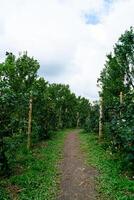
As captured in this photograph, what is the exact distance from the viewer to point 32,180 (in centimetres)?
1205

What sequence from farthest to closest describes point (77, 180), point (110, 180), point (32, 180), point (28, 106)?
1. point (28, 106)
2. point (77, 180)
3. point (110, 180)
4. point (32, 180)

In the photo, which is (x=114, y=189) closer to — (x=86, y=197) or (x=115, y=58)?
(x=86, y=197)

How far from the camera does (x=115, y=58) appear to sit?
32.2m

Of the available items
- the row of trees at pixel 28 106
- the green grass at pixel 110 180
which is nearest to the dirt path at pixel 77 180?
the green grass at pixel 110 180

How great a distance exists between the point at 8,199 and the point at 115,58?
23.6m

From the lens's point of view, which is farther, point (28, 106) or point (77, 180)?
point (28, 106)

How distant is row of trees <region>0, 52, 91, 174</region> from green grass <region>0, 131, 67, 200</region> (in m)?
0.69

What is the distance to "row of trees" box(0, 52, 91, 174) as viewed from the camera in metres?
12.6

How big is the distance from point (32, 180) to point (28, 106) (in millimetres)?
6271

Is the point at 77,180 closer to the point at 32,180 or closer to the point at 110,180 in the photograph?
the point at 110,180

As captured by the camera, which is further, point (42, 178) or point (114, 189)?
point (42, 178)

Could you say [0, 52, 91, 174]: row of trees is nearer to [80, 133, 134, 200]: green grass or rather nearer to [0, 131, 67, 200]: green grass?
[0, 131, 67, 200]: green grass

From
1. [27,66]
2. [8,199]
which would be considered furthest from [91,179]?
[27,66]

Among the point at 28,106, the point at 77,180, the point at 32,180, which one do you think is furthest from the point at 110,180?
the point at 28,106
